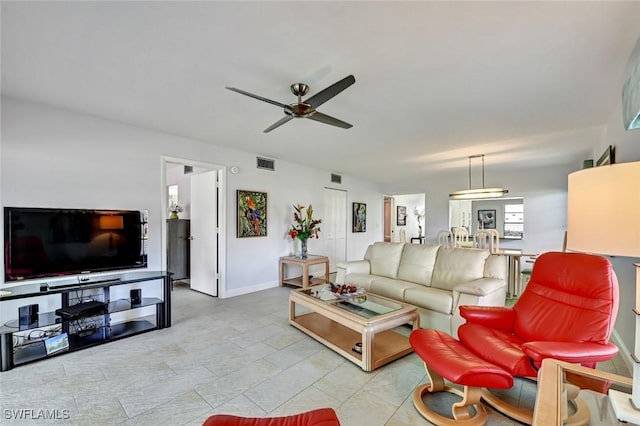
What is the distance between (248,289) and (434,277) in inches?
121

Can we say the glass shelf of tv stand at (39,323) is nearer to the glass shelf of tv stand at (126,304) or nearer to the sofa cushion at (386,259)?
the glass shelf of tv stand at (126,304)

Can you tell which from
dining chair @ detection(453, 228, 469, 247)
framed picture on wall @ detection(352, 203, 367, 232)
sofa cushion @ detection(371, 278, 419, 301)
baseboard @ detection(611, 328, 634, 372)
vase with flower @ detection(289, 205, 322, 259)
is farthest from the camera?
framed picture on wall @ detection(352, 203, 367, 232)

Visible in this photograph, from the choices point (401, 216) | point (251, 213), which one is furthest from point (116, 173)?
point (401, 216)

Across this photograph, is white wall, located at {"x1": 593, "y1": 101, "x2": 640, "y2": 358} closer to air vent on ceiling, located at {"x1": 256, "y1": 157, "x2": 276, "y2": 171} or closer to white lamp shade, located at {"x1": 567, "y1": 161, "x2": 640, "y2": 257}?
white lamp shade, located at {"x1": 567, "y1": 161, "x2": 640, "y2": 257}

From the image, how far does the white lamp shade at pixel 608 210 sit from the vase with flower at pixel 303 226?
4.23 meters

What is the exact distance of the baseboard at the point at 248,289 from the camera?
4602mm

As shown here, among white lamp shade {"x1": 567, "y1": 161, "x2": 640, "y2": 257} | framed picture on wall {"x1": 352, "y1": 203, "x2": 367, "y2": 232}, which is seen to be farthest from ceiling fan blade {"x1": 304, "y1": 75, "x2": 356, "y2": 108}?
framed picture on wall {"x1": 352, "y1": 203, "x2": 367, "y2": 232}

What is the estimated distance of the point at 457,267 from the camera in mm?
3338

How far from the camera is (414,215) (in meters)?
11.3

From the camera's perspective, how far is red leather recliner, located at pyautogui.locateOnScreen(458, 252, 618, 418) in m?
1.69

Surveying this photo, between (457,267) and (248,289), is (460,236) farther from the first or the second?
(248,289)

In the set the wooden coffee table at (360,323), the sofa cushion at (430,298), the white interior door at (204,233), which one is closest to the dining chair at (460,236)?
the sofa cushion at (430,298)

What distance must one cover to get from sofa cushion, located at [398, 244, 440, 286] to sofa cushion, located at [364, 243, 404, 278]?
0.29 feet

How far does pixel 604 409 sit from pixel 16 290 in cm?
421
